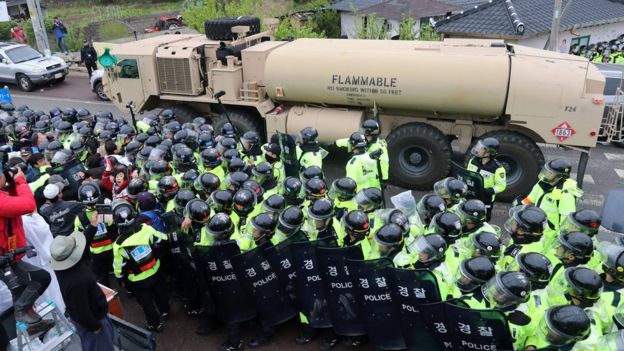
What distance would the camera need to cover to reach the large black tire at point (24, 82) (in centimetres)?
1780

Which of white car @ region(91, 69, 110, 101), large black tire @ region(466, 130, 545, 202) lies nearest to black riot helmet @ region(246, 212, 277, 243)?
large black tire @ region(466, 130, 545, 202)

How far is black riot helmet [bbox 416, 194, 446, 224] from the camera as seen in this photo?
543 cm

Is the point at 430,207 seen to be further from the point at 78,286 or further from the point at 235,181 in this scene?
the point at 78,286

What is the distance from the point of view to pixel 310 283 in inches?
199

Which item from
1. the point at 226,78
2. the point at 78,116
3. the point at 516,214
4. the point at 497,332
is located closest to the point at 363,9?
the point at 226,78

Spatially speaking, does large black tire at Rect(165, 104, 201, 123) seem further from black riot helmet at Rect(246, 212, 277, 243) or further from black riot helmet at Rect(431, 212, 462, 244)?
black riot helmet at Rect(431, 212, 462, 244)

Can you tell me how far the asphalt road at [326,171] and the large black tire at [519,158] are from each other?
1.65 ft

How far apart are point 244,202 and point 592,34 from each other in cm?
1730

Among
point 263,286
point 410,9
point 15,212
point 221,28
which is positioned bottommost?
point 263,286

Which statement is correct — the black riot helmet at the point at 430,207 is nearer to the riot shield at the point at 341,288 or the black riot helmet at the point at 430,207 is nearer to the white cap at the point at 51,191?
the riot shield at the point at 341,288

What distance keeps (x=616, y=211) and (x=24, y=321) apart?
6899 millimetres

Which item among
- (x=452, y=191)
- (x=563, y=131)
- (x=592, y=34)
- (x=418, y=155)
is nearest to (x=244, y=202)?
(x=452, y=191)

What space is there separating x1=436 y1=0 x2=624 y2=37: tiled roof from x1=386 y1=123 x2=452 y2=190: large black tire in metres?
7.72

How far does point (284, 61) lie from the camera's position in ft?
31.5
